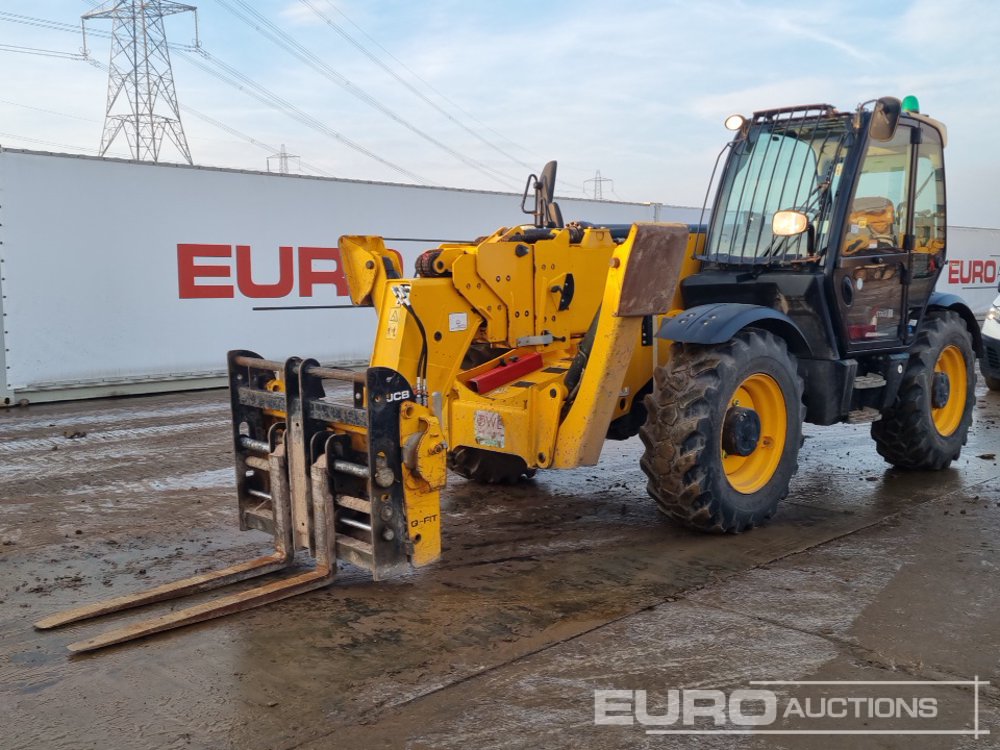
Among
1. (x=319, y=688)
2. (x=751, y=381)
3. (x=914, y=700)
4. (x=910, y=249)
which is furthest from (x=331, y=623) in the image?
(x=910, y=249)

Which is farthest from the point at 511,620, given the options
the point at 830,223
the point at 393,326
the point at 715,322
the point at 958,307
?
the point at 958,307

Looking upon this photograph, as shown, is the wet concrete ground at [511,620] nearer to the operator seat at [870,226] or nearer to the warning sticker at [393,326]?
the warning sticker at [393,326]

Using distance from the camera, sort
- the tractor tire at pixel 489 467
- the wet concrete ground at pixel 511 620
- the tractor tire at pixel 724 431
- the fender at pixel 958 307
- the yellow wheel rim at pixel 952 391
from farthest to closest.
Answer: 1. the yellow wheel rim at pixel 952 391
2. the fender at pixel 958 307
3. the tractor tire at pixel 489 467
4. the tractor tire at pixel 724 431
5. the wet concrete ground at pixel 511 620

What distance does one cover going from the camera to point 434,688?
133 inches

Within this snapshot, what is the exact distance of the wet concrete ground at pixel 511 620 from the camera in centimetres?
317

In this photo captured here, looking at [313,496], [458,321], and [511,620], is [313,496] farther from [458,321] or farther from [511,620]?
[458,321]

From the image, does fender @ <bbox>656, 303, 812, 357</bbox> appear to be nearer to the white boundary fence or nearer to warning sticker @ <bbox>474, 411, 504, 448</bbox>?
warning sticker @ <bbox>474, 411, 504, 448</bbox>

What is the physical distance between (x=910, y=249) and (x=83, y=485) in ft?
20.0

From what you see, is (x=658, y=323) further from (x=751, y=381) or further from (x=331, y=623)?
(x=331, y=623)

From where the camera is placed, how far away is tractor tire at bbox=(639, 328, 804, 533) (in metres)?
4.91

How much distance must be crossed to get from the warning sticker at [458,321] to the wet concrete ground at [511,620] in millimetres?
1204

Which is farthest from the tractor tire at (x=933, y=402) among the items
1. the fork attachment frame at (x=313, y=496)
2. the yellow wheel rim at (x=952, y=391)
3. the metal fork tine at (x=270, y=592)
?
the metal fork tine at (x=270, y=592)

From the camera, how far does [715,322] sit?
16.5 feet

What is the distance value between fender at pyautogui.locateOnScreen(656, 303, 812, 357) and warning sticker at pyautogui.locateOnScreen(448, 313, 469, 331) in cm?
113
